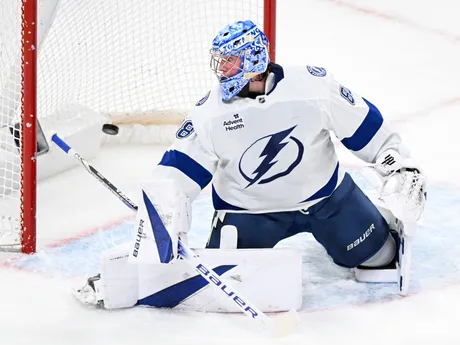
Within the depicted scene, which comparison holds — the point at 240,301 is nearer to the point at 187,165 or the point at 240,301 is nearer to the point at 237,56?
the point at 187,165

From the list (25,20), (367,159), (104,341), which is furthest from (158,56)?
(104,341)

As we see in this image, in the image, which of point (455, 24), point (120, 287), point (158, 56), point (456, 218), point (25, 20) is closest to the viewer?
point (120, 287)

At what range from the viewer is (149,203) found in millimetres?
2748

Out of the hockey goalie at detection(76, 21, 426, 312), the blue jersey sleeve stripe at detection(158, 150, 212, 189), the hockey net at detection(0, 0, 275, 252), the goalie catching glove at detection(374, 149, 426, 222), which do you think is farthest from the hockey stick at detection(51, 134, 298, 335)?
the hockey net at detection(0, 0, 275, 252)

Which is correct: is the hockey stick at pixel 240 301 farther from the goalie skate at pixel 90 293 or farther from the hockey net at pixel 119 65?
the hockey net at pixel 119 65

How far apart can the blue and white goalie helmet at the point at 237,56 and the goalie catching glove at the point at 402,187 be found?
39 cm

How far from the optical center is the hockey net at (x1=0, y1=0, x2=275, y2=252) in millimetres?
3777

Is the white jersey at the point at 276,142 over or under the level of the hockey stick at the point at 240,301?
over

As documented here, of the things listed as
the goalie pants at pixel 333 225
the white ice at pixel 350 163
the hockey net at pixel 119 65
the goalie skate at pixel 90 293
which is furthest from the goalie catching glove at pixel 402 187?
the hockey net at pixel 119 65

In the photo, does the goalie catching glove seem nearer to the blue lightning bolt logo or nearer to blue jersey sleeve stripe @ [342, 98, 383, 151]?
blue jersey sleeve stripe @ [342, 98, 383, 151]

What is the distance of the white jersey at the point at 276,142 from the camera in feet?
9.36

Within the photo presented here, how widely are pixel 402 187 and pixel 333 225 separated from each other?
0.24m

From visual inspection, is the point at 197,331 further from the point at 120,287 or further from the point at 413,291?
the point at 413,291

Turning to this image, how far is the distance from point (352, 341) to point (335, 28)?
2838 millimetres
